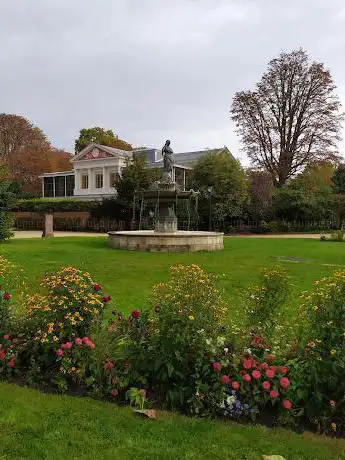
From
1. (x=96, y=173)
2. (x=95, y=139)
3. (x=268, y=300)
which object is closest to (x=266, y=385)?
(x=268, y=300)

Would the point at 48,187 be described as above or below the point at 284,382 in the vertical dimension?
above

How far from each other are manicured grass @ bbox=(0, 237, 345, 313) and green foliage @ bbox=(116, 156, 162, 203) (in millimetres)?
17570

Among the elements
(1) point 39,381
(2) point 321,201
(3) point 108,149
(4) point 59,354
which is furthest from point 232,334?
(3) point 108,149

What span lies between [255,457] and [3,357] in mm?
2426

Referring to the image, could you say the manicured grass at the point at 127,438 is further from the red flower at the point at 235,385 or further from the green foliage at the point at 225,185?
the green foliage at the point at 225,185

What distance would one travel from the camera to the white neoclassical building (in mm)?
48281

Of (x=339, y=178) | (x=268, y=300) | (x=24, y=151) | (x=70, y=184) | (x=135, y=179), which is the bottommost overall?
(x=268, y=300)

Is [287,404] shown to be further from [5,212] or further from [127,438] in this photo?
[5,212]

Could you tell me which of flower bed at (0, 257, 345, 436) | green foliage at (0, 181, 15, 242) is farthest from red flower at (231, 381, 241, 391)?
green foliage at (0, 181, 15, 242)

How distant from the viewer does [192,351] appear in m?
3.53

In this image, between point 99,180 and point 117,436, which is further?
Result: point 99,180

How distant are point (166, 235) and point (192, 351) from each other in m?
12.8

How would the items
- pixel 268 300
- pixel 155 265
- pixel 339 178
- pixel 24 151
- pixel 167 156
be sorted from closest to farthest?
pixel 268 300, pixel 155 265, pixel 167 156, pixel 339 178, pixel 24 151

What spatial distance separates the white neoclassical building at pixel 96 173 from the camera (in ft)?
158
